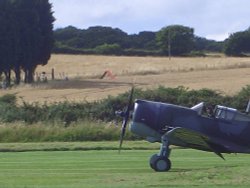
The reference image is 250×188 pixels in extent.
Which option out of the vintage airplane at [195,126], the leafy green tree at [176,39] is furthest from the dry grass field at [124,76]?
the vintage airplane at [195,126]

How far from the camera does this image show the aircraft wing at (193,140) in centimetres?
2173

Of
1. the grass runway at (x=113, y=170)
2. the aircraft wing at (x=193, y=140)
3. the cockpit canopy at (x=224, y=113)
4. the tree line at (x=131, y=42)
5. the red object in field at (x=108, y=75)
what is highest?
the cockpit canopy at (x=224, y=113)

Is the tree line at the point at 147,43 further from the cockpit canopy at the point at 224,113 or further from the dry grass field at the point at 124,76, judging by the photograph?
the cockpit canopy at the point at 224,113

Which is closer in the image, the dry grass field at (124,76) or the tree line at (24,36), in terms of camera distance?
the dry grass field at (124,76)

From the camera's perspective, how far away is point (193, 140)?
22109 mm

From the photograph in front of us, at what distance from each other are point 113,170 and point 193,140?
2.18m

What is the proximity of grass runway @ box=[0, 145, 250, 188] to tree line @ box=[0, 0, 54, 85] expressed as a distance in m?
59.6

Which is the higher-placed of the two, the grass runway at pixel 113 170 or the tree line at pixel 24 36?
the grass runway at pixel 113 170

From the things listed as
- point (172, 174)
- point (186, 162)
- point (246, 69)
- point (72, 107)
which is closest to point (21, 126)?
point (72, 107)

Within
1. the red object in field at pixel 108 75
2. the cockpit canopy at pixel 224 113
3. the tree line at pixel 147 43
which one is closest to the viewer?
the cockpit canopy at pixel 224 113

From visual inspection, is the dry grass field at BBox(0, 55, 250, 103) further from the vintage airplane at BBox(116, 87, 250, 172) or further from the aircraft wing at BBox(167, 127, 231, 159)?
the aircraft wing at BBox(167, 127, 231, 159)

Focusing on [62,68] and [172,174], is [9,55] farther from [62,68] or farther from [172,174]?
[172,174]

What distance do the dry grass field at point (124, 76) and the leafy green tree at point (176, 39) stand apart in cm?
→ 2369

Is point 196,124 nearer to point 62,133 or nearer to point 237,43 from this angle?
point 62,133
